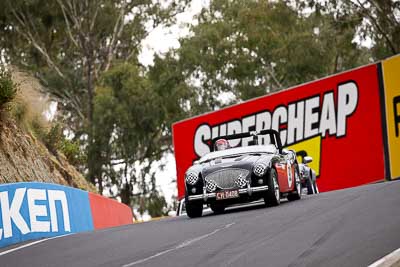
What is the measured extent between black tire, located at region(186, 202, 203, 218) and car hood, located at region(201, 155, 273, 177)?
63 centimetres

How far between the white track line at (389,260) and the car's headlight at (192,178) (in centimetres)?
830

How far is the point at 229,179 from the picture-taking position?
639 inches

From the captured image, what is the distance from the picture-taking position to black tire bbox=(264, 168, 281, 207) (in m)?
16.3

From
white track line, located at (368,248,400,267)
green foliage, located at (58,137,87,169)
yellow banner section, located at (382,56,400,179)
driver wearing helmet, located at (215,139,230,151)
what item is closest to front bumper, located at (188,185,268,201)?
driver wearing helmet, located at (215,139,230,151)

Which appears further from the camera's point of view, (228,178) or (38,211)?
(228,178)

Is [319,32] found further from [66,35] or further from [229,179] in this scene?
[229,179]

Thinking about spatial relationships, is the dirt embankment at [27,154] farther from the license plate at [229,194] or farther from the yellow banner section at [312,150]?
the yellow banner section at [312,150]

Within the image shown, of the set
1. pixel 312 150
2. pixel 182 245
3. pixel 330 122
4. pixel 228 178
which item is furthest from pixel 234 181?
pixel 312 150

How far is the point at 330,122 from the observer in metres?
30.8

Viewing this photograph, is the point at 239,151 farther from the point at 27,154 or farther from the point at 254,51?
the point at 254,51

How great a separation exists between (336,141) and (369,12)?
49.1 ft

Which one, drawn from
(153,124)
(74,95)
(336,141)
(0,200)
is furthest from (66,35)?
(0,200)

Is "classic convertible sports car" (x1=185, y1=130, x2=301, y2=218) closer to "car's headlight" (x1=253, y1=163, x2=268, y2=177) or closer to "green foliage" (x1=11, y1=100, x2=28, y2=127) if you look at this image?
"car's headlight" (x1=253, y1=163, x2=268, y2=177)

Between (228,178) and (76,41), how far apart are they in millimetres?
37860
